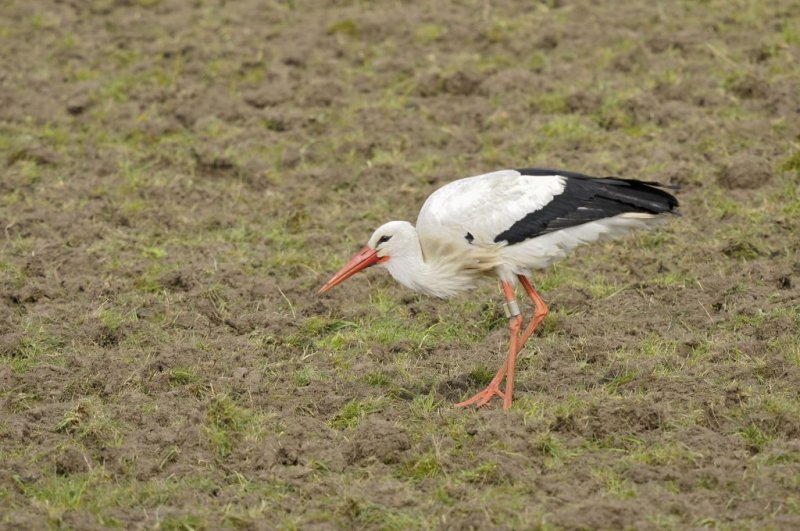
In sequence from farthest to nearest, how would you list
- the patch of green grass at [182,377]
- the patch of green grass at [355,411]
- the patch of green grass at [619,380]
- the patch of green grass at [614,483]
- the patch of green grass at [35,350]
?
the patch of green grass at [35,350], the patch of green grass at [182,377], the patch of green grass at [619,380], the patch of green grass at [355,411], the patch of green grass at [614,483]

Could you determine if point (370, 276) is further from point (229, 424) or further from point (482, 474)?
point (482, 474)

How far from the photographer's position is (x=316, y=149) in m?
11.3

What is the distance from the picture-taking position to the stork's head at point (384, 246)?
25.4 feet

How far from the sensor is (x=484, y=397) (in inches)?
290

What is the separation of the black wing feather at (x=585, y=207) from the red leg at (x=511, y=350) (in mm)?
382

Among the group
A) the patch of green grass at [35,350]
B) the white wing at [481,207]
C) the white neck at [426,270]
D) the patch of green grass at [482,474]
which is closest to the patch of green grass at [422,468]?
the patch of green grass at [482,474]

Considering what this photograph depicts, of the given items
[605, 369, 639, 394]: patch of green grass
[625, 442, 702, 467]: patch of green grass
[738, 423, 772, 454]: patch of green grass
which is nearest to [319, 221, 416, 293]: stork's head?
[605, 369, 639, 394]: patch of green grass

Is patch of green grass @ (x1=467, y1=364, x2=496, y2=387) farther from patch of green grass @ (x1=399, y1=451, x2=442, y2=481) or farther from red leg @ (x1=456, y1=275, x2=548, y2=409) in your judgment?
patch of green grass @ (x1=399, y1=451, x2=442, y2=481)

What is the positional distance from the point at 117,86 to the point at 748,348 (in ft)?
24.9

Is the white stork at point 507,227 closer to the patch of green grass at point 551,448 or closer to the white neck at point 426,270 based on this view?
the white neck at point 426,270

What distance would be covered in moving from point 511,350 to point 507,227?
77 cm

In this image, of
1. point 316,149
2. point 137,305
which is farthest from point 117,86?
point 137,305

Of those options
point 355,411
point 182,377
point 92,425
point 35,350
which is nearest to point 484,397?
point 355,411

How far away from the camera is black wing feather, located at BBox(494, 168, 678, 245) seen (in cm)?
769
